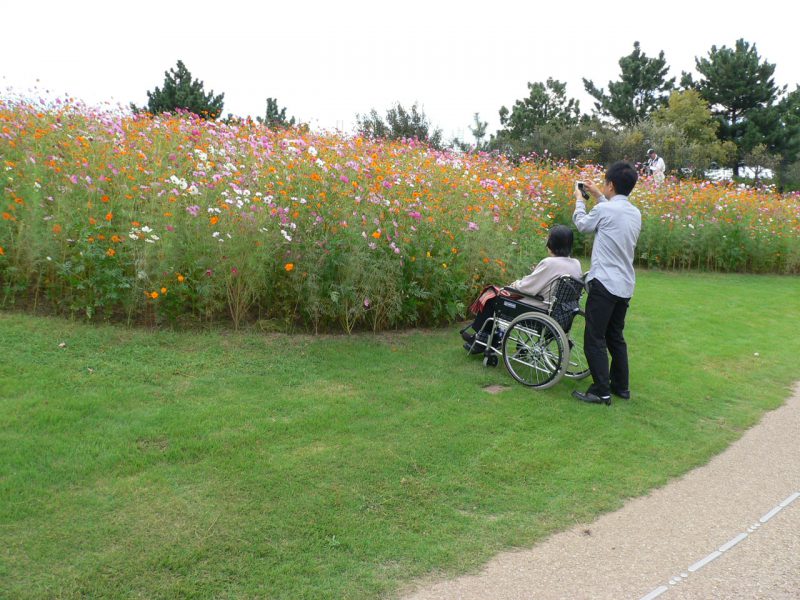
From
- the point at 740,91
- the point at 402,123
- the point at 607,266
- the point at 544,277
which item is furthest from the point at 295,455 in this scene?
the point at 740,91

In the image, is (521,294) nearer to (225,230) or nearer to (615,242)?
(615,242)

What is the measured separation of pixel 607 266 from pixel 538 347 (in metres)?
0.86

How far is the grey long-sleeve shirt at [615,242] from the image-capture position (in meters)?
5.02

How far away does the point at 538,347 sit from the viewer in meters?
5.28

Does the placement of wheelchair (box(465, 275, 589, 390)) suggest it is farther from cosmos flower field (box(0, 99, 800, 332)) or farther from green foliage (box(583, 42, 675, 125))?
green foliage (box(583, 42, 675, 125))

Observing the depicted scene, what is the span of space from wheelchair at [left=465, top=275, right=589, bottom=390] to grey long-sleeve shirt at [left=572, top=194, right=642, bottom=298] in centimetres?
25

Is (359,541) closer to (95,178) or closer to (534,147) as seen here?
(95,178)

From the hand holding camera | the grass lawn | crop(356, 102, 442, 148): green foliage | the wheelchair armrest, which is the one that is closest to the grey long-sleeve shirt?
the hand holding camera

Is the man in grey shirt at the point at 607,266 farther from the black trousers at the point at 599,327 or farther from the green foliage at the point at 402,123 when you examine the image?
the green foliage at the point at 402,123

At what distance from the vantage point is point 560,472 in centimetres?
386

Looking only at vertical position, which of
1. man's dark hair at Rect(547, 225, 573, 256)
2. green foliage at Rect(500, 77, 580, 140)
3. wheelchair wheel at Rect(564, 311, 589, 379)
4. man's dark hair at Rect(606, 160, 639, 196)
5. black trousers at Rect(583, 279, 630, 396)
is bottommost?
wheelchair wheel at Rect(564, 311, 589, 379)

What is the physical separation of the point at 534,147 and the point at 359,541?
2882cm

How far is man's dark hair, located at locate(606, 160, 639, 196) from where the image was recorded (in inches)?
198

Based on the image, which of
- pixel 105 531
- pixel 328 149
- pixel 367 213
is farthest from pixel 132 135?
pixel 105 531
